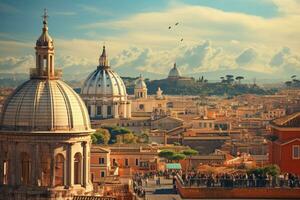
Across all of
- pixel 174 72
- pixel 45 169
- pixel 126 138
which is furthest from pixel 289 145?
pixel 174 72

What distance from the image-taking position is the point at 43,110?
78.7 feet

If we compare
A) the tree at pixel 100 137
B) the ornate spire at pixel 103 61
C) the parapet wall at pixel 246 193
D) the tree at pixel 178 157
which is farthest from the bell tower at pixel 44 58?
the ornate spire at pixel 103 61

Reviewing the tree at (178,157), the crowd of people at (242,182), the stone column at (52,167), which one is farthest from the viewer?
the tree at (178,157)

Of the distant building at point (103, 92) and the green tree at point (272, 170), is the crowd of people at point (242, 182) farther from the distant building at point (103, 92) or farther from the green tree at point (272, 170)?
the distant building at point (103, 92)

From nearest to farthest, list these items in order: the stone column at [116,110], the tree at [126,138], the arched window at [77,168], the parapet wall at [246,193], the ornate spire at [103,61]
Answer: the arched window at [77,168], the parapet wall at [246,193], the tree at [126,138], the ornate spire at [103,61], the stone column at [116,110]

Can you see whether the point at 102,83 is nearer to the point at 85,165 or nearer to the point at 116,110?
the point at 116,110

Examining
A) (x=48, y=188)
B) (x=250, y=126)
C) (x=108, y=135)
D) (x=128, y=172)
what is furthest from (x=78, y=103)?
(x=250, y=126)

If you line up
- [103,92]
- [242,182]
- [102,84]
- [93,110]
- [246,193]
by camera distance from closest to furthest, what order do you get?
[246,193]
[242,182]
[93,110]
[102,84]
[103,92]

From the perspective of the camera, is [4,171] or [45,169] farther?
[4,171]

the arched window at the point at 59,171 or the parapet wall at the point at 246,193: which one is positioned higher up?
the arched window at the point at 59,171

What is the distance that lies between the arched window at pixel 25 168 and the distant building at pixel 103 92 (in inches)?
2895

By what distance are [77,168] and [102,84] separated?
74.1m

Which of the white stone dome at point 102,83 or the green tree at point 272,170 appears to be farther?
the white stone dome at point 102,83

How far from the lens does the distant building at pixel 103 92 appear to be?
3878 inches
